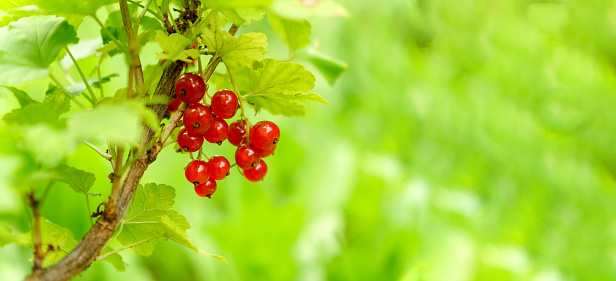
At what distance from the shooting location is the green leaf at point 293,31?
318 millimetres

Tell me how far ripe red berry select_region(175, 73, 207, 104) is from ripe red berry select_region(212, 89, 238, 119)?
18 mm

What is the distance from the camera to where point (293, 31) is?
0.33m

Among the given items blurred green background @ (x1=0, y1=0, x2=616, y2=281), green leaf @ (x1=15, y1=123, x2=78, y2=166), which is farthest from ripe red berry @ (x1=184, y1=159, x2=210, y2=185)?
blurred green background @ (x1=0, y1=0, x2=616, y2=281)

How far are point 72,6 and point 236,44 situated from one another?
69 mm

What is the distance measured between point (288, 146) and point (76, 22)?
0.90 meters

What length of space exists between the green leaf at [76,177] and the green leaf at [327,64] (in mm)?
163

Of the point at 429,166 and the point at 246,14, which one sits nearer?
the point at 246,14

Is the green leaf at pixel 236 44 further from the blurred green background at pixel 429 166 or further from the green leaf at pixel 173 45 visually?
the blurred green background at pixel 429 166

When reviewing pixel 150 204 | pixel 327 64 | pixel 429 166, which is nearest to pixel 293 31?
pixel 327 64

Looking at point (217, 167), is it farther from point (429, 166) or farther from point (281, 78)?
point (429, 166)

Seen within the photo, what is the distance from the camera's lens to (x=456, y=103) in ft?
5.63

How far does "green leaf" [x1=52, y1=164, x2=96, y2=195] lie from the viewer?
239 mm

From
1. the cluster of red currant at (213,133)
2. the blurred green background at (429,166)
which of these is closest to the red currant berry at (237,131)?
the cluster of red currant at (213,133)

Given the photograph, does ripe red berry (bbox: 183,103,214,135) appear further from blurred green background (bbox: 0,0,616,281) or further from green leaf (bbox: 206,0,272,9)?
blurred green background (bbox: 0,0,616,281)
